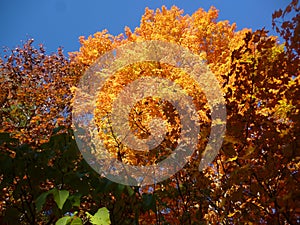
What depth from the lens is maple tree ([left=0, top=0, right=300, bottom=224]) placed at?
251 centimetres

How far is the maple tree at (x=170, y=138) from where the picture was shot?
251cm

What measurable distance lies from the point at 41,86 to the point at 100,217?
14454mm

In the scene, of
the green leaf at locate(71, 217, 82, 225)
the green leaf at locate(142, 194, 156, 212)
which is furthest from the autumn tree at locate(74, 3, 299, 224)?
the green leaf at locate(71, 217, 82, 225)

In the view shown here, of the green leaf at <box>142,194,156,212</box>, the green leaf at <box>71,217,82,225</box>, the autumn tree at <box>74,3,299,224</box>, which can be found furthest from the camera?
the autumn tree at <box>74,3,299,224</box>

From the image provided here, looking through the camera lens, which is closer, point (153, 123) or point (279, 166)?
point (279, 166)

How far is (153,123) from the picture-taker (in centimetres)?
990

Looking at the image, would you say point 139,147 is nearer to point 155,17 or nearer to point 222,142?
point 222,142

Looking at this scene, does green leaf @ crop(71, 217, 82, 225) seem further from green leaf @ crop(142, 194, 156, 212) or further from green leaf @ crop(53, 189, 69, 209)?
green leaf @ crop(142, 194, 156, 212)

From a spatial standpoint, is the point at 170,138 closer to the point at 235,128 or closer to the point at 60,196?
the point at 235,128

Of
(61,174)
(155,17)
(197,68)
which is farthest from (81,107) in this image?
(61,174)

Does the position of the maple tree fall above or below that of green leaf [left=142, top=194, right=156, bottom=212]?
above

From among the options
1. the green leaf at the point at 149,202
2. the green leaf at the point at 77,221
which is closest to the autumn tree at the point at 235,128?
the green leaf at the point at 149,202

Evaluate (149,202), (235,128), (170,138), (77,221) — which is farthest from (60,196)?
(170,138)

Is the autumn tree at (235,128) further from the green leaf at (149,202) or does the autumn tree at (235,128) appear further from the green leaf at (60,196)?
the green leaf at (60,196)
